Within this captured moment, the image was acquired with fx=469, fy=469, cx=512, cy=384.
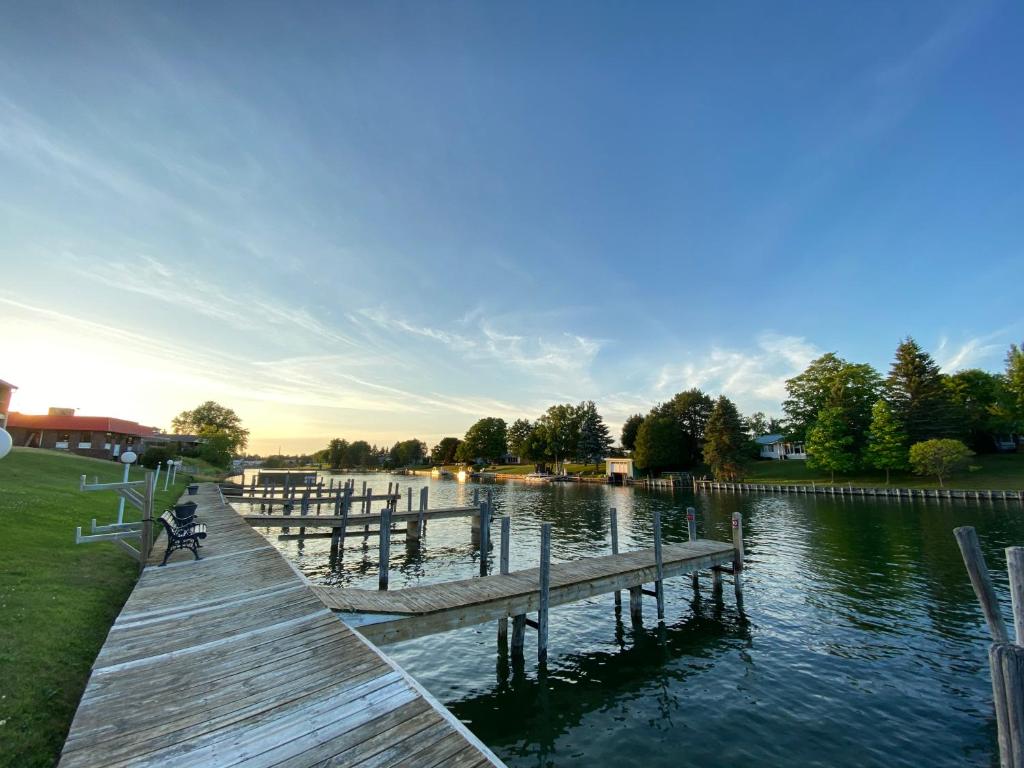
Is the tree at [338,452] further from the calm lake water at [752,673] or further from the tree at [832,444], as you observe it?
the calm lake water at [752,673]

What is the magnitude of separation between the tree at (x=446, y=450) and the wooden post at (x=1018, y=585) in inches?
6164

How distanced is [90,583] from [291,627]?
690 cm

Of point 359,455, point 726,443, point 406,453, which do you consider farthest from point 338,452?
point 726,443

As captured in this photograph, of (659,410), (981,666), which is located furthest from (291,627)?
(659,410)

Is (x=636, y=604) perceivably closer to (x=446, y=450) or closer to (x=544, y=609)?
(x=544, y=609)

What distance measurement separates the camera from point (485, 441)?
13725cm

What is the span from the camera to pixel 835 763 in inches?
322

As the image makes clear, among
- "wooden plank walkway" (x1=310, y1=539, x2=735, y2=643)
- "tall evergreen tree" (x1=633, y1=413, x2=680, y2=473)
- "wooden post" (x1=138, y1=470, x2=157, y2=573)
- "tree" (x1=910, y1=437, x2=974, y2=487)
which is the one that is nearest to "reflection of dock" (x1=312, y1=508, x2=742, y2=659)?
"wooden plank walkway" (x1=310, y1=539, x2=735, y2=643)

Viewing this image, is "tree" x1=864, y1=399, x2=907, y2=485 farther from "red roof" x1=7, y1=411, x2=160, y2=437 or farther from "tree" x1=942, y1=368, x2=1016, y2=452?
"red roof" x1=7, y1=411, x2=160, y2=437

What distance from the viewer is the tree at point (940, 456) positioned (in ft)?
174

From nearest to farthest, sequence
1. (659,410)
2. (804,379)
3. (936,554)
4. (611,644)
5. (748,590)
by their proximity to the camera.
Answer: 1. (611,644)
2. (748,590)
3. (936,554)
4. (804,379)
5. (659,410)

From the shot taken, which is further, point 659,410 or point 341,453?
point 341,453

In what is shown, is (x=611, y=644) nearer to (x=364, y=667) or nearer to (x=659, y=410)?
(x=364, y=667)

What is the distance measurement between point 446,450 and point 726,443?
106 meters
